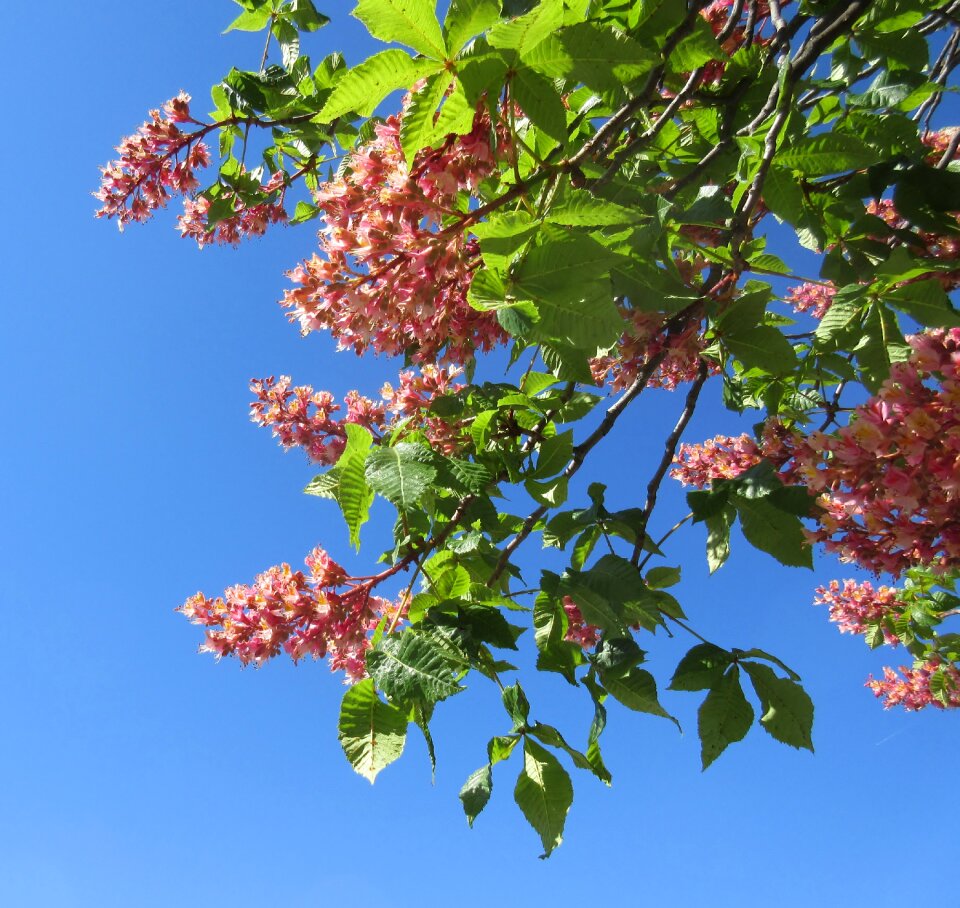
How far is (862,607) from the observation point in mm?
4535

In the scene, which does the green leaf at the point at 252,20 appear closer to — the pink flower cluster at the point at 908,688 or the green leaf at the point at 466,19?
the green leaf at the point at 466,19

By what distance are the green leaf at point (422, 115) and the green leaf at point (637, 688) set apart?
53.0 inches

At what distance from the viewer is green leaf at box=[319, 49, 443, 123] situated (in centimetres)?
106

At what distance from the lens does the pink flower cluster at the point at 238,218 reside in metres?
3.10

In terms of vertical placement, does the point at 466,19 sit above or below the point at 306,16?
below

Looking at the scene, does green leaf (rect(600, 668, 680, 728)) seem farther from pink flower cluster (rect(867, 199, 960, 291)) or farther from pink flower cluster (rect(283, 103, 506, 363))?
pink flower cluster (rect(867, 199, 960, 291))

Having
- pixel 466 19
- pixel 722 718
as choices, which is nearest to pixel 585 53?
pixel 466 19

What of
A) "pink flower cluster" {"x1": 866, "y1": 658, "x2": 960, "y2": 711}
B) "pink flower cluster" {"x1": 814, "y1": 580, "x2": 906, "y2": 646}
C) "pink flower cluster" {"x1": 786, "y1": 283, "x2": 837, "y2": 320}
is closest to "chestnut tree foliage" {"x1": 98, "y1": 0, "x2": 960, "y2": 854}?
"pink flower cluster" {"x1": 786, "y1": 283, "x2": 837, "y2": 320}

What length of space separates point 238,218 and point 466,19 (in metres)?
2.53

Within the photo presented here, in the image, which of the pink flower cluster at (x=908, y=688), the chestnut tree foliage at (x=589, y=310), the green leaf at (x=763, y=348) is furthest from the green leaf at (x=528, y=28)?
the pink flower cluster at (x=908, y=688)

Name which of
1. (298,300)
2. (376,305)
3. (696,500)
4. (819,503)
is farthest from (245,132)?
(819,503)

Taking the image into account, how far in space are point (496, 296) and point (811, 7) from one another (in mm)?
1783

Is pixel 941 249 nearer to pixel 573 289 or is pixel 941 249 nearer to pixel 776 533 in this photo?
pixel 776 533

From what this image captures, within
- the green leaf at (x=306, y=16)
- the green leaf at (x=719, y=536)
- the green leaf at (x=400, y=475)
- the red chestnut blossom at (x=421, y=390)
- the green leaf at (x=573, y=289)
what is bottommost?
the green leaf at (x=400, y=475)
